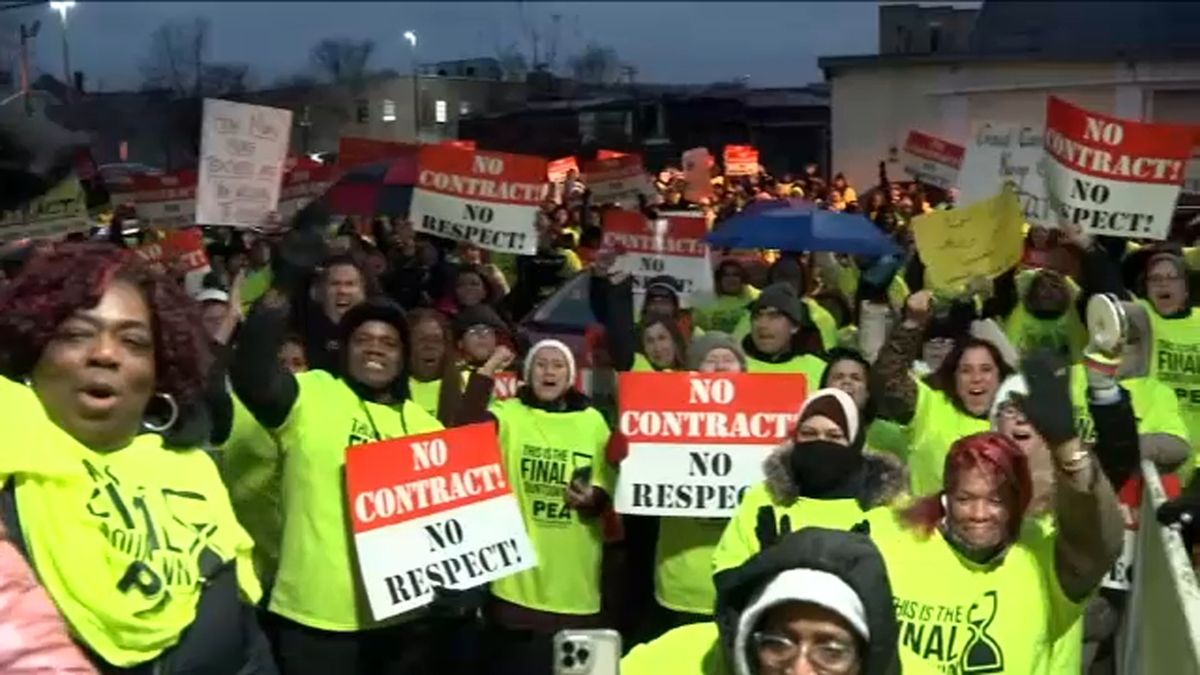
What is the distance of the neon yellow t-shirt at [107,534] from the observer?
9.22 feet

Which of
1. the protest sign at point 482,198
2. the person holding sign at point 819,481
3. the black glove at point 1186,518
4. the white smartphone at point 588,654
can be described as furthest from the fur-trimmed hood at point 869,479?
the protest sign at point 482,198

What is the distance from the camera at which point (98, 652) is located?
2.85m

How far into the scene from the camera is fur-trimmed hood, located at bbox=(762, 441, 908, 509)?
4715mm

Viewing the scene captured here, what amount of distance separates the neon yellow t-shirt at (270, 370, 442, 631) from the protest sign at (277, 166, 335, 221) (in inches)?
320

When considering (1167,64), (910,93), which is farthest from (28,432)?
(910,93)

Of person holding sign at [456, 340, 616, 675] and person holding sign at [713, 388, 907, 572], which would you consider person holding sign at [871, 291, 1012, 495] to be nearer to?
person holding sign at [713, 388, 907, 572]

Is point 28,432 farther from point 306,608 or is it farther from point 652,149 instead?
point 652,149

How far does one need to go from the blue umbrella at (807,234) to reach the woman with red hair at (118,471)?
872 centimetres

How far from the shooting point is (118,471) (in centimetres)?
299

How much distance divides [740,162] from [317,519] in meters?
17.9

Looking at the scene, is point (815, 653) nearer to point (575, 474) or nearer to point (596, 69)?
point (575, 474)

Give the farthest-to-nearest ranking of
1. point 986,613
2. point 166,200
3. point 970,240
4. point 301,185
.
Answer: point 301,185 < point 166,200 < point 970,240 < point 986,613

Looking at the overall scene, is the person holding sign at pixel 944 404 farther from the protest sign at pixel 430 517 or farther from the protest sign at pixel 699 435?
the protest sign at pixel 430 517

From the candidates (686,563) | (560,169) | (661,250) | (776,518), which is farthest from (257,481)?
(560,169)
